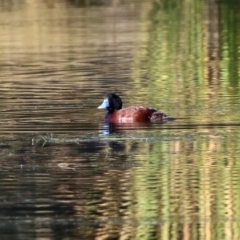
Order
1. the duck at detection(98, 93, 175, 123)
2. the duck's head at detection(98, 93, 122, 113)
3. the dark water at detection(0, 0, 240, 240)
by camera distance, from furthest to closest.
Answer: the duck's head at detection(98, 93, 122, 113)
the duck at detection(98, 93, 175, 123)
the dark water at detection(0, 0, 240, 240)

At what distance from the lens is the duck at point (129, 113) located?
49.5ft

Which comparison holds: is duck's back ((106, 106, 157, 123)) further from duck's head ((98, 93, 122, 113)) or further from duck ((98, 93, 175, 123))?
duck's head ((98, 93, 122, 113))

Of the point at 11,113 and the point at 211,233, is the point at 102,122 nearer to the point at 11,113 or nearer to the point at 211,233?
the point at 11,113

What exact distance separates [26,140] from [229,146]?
2.34m

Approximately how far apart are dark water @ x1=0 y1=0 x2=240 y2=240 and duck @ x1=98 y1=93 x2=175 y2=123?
17 cm

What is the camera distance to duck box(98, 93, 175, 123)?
49.5 ft

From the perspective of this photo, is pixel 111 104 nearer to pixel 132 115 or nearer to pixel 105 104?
pixel 105 104

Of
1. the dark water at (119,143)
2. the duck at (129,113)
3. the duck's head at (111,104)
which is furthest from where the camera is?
the duck's head at (111,104)

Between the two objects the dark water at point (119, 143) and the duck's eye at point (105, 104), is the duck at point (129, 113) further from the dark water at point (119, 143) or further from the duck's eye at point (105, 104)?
the dark water at point (119, 143)

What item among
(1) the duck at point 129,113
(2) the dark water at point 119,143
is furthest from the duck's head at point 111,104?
(2) the dark water at point 119,143

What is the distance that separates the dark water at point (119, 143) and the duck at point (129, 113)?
167mm

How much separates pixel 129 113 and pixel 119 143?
189 centimetres

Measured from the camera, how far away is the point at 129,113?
15.4 meters

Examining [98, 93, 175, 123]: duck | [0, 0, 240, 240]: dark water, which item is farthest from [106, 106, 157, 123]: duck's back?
[0, 0, 240, 240]: dark water
